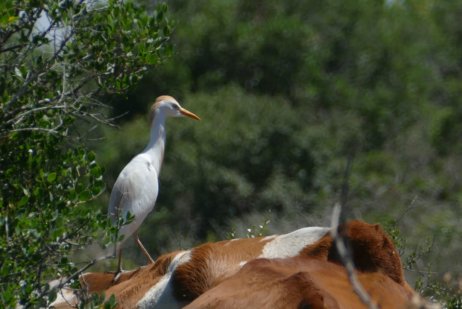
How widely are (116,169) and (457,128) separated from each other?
24.4 feet

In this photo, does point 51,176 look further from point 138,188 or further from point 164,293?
point 138,188

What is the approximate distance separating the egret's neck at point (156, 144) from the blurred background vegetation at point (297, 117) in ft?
17.4

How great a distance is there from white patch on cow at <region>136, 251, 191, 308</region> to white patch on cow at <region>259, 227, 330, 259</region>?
420mm

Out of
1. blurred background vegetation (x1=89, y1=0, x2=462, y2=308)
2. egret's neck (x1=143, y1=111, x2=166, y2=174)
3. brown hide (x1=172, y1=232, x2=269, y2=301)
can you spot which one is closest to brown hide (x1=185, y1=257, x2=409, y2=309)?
brown hide (x1=172, y1=232, x2=269, y2=301)

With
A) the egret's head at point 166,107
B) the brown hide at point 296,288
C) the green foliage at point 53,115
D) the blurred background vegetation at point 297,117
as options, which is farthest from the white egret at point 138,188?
the blurred background vegetation at point 297,117

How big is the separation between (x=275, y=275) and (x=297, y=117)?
1781 centimetres

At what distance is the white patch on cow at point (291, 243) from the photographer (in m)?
6.64

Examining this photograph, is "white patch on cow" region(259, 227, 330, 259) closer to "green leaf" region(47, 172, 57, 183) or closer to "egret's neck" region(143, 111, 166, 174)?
"green leaf" region(47, 172, 57, 183)

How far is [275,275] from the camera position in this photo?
6074mm

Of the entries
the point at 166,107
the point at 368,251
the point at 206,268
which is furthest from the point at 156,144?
the point at 368,251

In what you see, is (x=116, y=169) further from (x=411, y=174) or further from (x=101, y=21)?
(x=101, y=21)

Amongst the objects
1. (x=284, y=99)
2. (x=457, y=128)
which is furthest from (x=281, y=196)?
(x=457, y=128)

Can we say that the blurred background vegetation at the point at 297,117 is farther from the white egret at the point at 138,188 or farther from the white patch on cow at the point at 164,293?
the white patch on cow at the point at 164,293

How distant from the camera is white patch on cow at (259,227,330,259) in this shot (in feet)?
21.8
